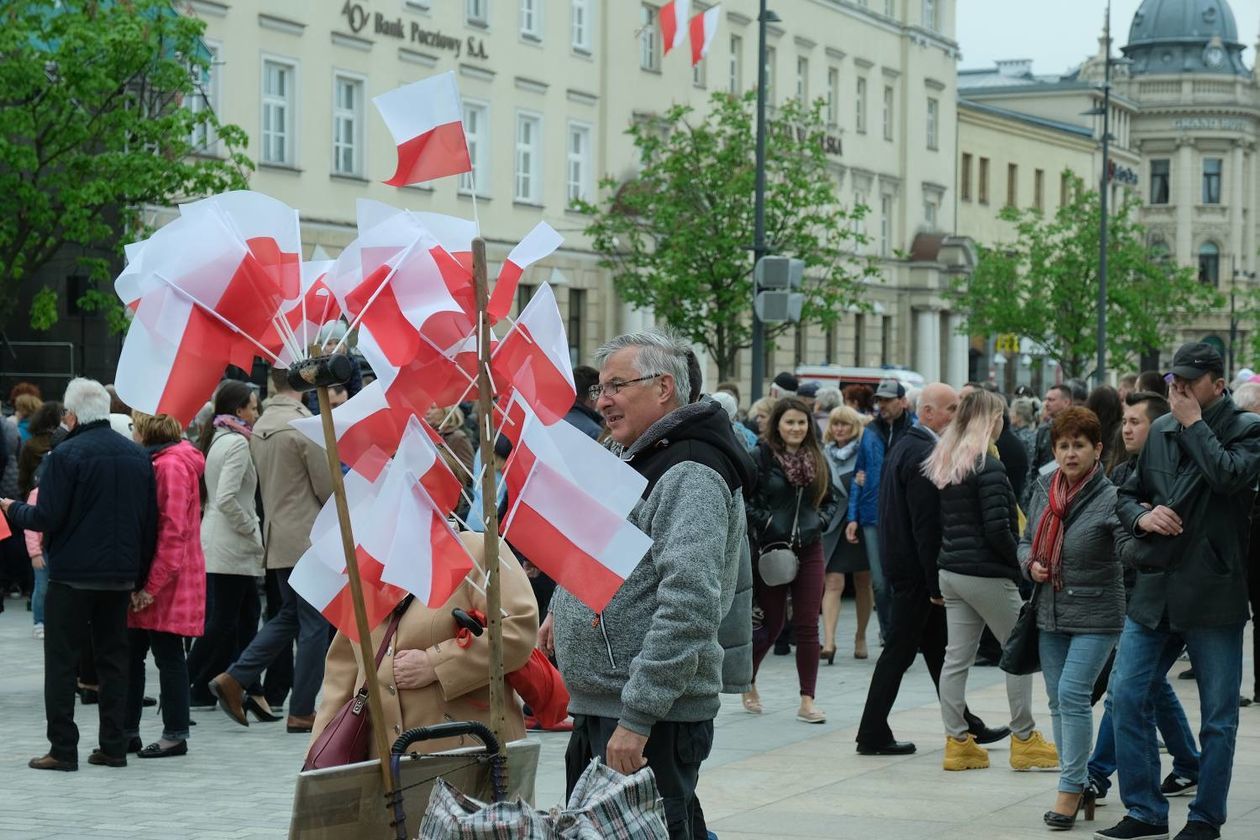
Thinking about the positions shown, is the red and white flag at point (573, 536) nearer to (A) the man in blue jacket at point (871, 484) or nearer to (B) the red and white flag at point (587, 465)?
(B) the red and white flag at point (587, 465)

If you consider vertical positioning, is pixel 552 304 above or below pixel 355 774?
above

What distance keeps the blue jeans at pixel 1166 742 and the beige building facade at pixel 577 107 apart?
16.6 m

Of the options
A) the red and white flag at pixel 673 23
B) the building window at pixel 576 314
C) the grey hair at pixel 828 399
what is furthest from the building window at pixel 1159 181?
the grey hair at pixel 828 399

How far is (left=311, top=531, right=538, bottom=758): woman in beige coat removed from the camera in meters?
5.88

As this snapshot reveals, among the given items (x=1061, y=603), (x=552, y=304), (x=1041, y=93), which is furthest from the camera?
(x=1041, y=93)

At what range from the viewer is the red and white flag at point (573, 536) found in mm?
5078

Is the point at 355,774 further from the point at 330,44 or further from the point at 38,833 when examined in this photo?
the point at 330,44

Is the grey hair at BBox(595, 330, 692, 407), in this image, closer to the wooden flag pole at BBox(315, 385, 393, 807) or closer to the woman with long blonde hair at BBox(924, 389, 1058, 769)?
the wooden flag pole at BBox(315, 385, 393, 807)

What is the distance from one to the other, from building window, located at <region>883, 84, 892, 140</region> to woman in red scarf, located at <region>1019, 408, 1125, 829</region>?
49879 mm

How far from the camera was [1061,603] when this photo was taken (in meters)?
8.87

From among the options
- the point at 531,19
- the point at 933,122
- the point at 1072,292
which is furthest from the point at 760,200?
the point at 933,122

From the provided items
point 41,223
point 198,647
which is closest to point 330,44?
point 41,223

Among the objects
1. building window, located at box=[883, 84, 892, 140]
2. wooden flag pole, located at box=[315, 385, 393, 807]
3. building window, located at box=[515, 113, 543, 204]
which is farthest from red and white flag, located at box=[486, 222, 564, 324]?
building window, located at box=[883, 84, 892, 140]

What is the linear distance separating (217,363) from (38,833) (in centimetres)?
431
